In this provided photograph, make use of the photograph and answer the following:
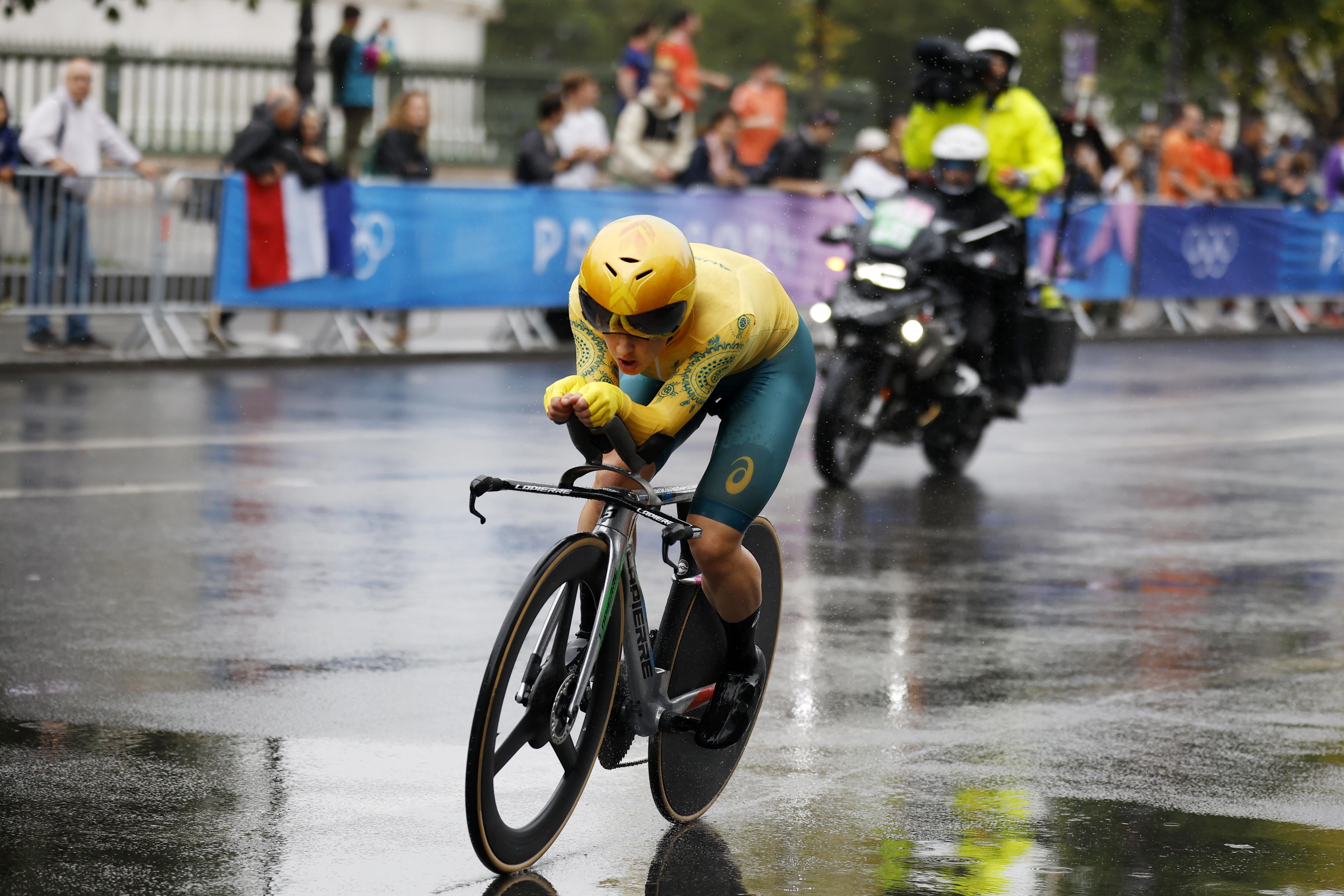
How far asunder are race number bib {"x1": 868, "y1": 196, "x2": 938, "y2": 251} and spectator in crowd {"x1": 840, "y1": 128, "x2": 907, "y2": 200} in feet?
26.0

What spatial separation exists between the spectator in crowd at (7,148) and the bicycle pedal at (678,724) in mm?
11371

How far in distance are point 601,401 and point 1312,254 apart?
2205cm

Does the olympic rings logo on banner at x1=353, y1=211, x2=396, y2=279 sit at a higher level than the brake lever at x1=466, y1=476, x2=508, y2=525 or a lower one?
lower

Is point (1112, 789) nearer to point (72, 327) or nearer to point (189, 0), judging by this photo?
point (72, 327)

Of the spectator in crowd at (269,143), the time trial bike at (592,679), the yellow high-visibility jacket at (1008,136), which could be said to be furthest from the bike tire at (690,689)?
the spectator in crowd at (269,143)

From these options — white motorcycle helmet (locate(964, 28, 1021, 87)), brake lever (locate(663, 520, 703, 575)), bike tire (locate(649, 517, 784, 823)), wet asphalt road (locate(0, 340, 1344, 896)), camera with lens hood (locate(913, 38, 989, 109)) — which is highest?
white motorcycle helmet (locate(964, 28, 1021, 87))

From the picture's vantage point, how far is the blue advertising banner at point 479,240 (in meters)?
16.8

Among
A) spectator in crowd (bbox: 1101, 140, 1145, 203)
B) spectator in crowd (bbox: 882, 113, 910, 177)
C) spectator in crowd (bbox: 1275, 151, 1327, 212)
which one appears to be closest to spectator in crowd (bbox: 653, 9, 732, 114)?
spectator in crowd (bbox: 882, 113, 910, 177)

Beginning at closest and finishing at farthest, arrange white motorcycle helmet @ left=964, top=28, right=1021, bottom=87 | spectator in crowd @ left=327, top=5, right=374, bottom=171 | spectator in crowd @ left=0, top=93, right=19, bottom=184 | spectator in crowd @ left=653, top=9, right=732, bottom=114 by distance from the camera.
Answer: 1. white motorcycle helmet @ left=964, top=28, right=1021, bottom=87
2. spectator in crowd @ left=0, top=93, right=19, bottom=184
3. spectator in crowd @ left=327, top=5, right=374, bottom=171
4. spectator in crowd @ left=653, top=9, right=732, bottom=114

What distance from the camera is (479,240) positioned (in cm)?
1797

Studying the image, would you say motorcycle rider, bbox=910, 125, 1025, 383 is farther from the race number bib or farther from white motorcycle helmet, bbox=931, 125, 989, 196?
the race number bib

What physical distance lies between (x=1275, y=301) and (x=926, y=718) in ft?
65.2

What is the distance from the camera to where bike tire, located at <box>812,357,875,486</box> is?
11.4 meters

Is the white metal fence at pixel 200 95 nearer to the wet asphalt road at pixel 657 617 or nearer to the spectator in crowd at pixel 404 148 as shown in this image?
the spectator in crowd at pixel 404 148
